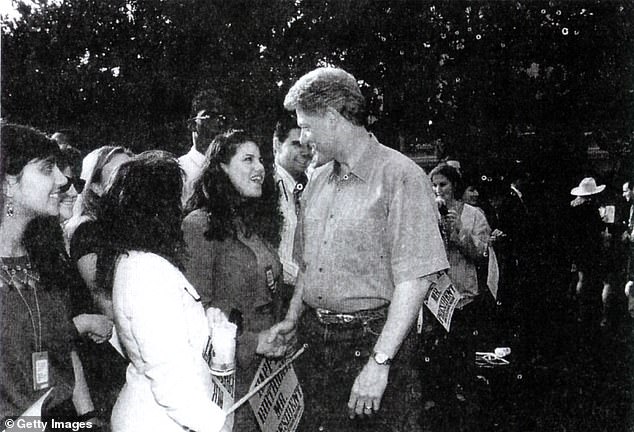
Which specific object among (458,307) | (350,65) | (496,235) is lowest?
(458,307)

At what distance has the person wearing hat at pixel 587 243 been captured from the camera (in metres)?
4.55

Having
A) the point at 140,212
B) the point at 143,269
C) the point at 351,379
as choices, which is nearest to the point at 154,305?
the point at 143,269

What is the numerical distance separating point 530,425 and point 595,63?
1.80 m

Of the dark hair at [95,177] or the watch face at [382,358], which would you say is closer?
the watch face at [382,358]

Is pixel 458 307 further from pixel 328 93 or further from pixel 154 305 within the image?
pixel 154 305

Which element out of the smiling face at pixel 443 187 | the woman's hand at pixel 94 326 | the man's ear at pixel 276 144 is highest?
the man's ear at pixel 276 144

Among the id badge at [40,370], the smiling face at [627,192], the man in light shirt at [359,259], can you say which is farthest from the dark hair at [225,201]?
the smiling face at [627,192]

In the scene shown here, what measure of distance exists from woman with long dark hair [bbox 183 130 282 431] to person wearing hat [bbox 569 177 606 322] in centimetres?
275

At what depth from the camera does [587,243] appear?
4.63m

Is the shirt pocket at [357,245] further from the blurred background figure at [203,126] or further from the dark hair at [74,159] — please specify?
the dark hair at [74,159]

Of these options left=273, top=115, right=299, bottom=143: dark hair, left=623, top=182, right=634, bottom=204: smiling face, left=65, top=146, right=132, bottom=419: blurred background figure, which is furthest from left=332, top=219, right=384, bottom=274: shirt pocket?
left=623, top=182, right=634, bottom=204: smiling face

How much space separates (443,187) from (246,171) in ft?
5.36

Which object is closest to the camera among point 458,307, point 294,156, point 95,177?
point 95,177

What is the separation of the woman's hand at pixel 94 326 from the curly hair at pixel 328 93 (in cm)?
83
